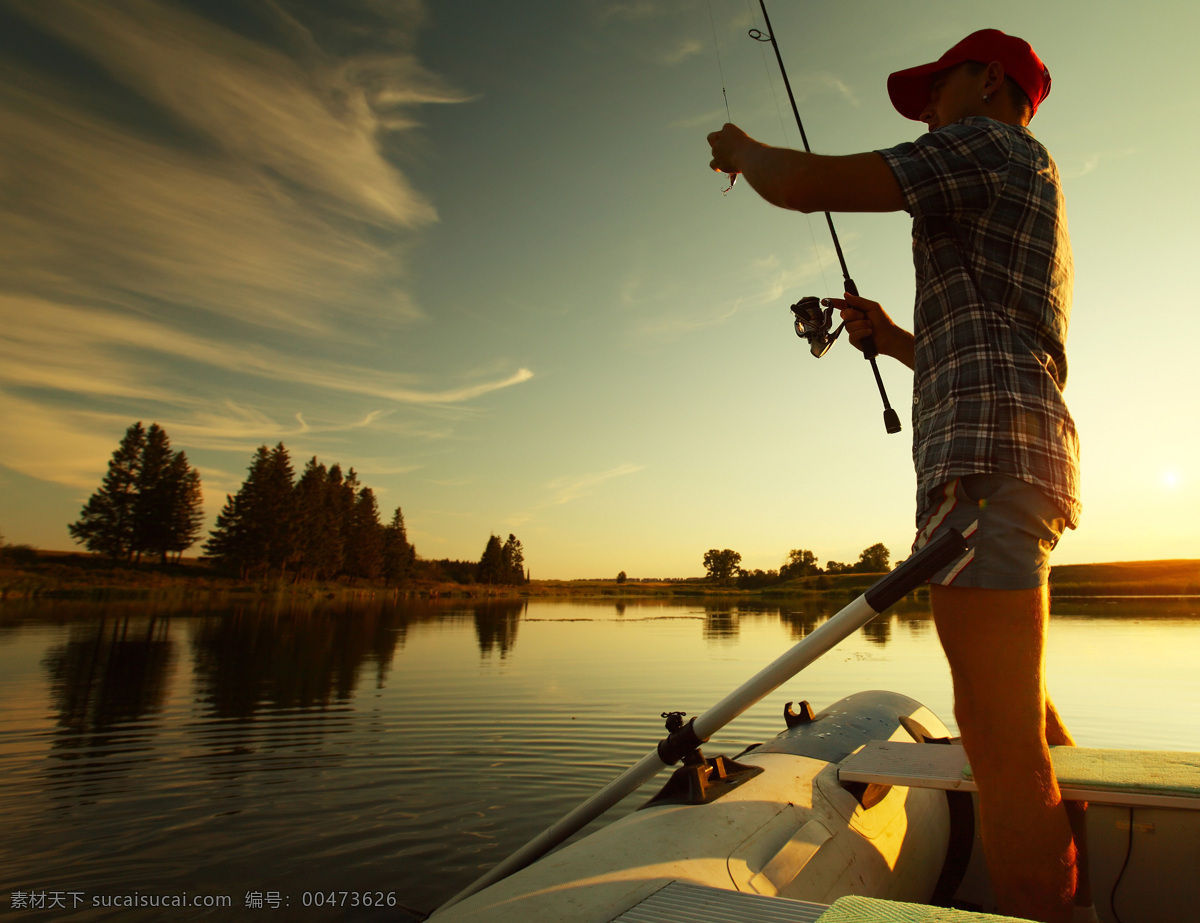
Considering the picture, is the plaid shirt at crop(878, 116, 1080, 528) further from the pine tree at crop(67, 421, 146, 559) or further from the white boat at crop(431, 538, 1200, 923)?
the pine tree at crop(67, 421, 146, 559)

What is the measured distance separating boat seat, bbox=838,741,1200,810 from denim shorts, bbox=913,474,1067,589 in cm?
73

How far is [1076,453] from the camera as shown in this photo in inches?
70.1

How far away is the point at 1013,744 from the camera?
1620 millimetres

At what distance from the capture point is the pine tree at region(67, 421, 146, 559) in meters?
61.1

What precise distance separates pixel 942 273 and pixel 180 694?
12.2m

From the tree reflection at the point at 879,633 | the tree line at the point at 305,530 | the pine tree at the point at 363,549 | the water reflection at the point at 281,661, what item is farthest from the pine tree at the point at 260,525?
the tree reflection at the point at 879,633

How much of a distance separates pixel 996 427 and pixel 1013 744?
2.64 feet

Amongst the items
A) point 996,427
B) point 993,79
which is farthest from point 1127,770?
point 993,79

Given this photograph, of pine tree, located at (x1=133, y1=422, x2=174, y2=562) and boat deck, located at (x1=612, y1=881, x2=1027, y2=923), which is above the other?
pine tree, located at (x1=133, y1=422, x2=174, y2=562)

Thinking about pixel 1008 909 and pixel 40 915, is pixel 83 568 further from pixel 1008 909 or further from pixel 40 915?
pixel 1008 909

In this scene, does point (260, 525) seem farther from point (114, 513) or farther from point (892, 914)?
point (892, 914)

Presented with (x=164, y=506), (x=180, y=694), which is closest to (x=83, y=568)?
(x=164, y=506)

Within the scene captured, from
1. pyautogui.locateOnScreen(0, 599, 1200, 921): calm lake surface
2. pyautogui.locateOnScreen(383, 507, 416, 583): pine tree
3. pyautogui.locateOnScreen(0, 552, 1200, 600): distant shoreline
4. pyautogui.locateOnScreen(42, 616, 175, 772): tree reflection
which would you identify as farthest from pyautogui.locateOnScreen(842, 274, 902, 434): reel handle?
pyautogui.locateOnScreen(383, 507, 416, 583): pine tree

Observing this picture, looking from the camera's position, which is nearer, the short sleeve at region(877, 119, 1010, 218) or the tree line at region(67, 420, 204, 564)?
the short sleeve at region(877, 119, 1010, 218)
